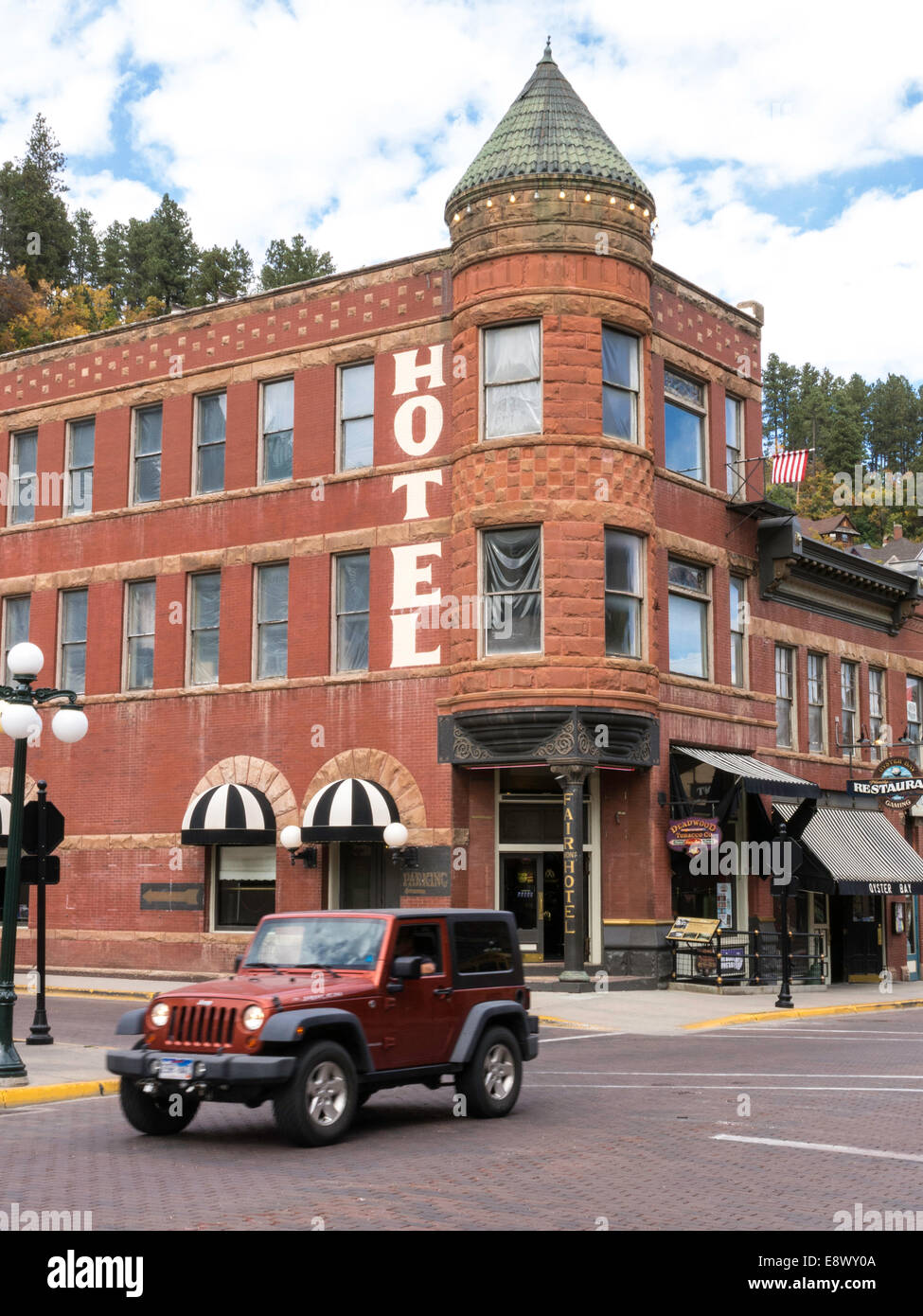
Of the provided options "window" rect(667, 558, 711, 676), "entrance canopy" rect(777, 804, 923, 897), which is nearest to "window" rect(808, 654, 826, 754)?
"entrance canopy" rect(777, 804, 923, 897)

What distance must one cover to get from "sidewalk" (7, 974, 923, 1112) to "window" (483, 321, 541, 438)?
412 inches

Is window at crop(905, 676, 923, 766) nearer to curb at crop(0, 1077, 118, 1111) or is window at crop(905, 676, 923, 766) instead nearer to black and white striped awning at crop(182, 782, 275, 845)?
black and white striped awning at crop(182, 782, 275, 845)

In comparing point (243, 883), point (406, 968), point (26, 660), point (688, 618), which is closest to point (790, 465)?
point (688, 618)

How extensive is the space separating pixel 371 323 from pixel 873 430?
275ft

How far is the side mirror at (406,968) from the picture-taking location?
38.7ft

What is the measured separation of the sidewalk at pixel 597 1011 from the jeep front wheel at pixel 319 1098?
14.4ft

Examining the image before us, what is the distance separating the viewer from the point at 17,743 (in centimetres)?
1588

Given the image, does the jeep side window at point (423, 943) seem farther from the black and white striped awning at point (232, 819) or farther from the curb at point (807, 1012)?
the black and white striped awning at point (232, 819)

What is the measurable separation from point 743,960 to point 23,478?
801 inches

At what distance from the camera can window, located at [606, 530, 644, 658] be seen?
27578 millimetres

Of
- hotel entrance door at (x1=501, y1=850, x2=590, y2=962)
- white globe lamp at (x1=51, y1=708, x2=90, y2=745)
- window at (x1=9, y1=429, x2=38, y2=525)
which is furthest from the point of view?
window at (x1=9, y1=429, x2=38, y2=525)
